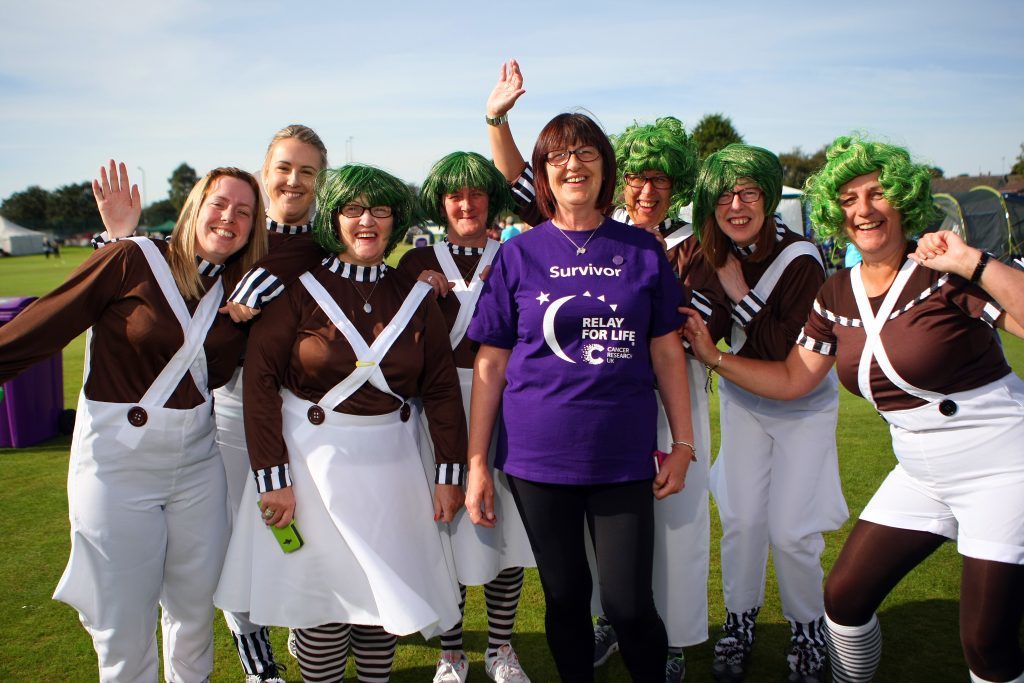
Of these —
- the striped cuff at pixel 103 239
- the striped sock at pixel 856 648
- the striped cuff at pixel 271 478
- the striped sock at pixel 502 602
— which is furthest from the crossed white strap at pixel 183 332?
the striped sock at pixel 856 648

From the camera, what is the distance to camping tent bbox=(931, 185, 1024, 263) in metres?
16.4

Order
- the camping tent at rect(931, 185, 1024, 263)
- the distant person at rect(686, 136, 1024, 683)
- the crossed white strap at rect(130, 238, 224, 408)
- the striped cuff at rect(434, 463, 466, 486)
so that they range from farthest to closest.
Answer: the camping tent at rect(931, 185, 1024, 263)
the striped cuff at rect(434, 463, 466, 486)
the crossed white strap at rect(130, 238, 224, 408)
the distant person at rect(686, 136, 1024, 683)

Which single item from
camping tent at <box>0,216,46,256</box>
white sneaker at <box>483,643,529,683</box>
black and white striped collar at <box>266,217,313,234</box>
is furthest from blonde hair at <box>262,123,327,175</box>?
camping tent at <box>0,216,46,256</box>

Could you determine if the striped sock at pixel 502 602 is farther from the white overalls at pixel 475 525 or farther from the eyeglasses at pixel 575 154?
the eyeglasses at pixel 575 154

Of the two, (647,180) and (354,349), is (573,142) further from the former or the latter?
(354,349)

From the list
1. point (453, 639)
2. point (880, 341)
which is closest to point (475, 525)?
point (453, 639)

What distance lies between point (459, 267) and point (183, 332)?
1.16 m

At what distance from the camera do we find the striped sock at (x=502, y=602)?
3430mm

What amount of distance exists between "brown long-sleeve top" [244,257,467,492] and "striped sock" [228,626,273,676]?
0.96 meters

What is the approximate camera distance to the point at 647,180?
336 centimetres

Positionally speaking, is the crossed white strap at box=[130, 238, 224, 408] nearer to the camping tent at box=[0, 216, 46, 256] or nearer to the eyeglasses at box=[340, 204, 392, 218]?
the eyeglasses at box=[340, 204, 392, 218]

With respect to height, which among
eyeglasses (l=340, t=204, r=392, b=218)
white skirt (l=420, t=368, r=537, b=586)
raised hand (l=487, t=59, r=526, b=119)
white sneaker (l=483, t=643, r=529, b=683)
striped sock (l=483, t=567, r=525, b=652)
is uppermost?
raised hand (l=487, t=59, r=526, b=119)

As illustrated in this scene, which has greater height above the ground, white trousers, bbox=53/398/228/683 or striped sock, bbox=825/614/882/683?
white trousers, bbox=53/398/228/683

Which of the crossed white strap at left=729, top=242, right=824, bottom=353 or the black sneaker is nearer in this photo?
the crossed white strap at left=729, top=242, right=824, bottom=353
